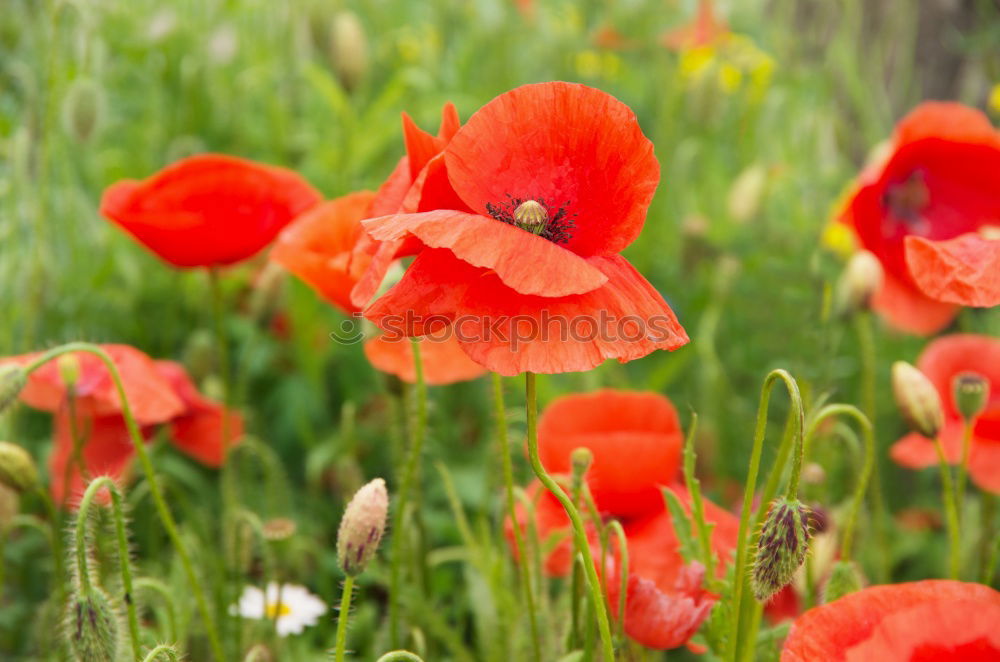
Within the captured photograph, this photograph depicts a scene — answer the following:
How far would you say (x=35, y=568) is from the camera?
70.1 inches

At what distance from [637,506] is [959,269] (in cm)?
47

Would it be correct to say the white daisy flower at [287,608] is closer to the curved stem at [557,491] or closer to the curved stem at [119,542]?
the curved stem at [119,542]

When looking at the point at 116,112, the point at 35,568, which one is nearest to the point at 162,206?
the point at 35,568

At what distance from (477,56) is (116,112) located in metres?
1.13

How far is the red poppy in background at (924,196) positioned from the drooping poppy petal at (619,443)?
45cm

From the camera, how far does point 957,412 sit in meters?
1.53

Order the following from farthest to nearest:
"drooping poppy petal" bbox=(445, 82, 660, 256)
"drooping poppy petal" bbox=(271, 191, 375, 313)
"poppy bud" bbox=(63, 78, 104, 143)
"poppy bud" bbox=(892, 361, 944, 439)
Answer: "poppy bud" bbox=(63, 78, 104, 143) → "drooping poppy petal" bbox=(271, 191, 375, 313) → "poppy bud" bbox=(892, 361, 944, 439) → "drooping poppy petal" bbox=(445, 82, 660, 256)

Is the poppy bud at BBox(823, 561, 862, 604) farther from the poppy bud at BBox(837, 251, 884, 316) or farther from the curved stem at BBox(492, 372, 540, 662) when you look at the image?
the poppy bud at BBox(837, 251, 884, 316)

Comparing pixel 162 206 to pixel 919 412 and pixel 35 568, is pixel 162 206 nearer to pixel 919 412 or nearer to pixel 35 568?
pixel 35 568

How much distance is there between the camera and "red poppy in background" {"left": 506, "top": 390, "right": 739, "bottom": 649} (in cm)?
105

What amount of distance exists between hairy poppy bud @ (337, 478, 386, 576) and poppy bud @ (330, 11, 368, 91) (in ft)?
4.56
